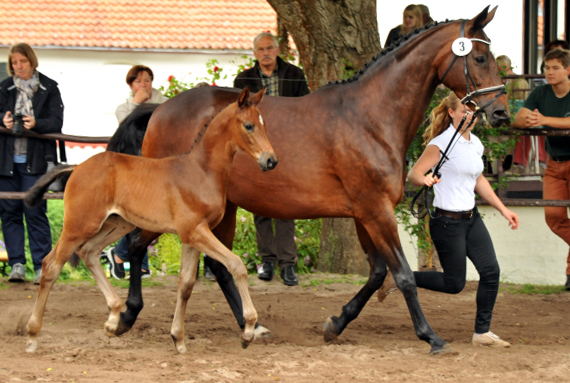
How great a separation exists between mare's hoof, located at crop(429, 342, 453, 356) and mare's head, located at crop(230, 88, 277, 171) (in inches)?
65.2

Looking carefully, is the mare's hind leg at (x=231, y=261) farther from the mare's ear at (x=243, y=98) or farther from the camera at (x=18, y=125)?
the camera at (x=18, y=125)

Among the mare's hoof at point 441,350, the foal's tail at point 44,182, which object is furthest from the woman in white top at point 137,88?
the mare's hoof at point 441,350

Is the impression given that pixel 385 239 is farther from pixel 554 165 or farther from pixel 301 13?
pixel 301 13

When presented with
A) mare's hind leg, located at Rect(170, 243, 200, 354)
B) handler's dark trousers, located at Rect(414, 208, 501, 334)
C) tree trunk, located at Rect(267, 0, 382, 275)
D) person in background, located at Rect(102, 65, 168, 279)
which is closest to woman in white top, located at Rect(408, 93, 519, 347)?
handler's dark trousers, located at Rect(414, 208, 501, 334)

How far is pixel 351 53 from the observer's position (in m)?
7.44

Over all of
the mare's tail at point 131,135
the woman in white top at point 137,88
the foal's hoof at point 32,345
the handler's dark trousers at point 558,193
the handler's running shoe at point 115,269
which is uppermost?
the woman in white top at point 137,88

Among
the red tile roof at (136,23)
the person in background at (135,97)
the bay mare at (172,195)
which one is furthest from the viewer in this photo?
the red tile roof at (136,23)

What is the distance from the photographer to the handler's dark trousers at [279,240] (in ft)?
23.5

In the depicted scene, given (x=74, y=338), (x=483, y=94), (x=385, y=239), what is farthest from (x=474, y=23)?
(x=74, y=338)

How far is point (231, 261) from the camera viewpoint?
4.29 m

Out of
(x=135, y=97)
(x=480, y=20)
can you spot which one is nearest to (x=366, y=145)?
(x=480, y=20)

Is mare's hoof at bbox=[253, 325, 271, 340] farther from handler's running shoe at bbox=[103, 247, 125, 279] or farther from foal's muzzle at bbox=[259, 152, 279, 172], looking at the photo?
handler's running shoe at bbox=[103, 247, 125, 279]

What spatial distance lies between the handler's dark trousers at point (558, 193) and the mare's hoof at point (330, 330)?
3147 mm

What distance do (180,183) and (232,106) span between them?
0.61m
